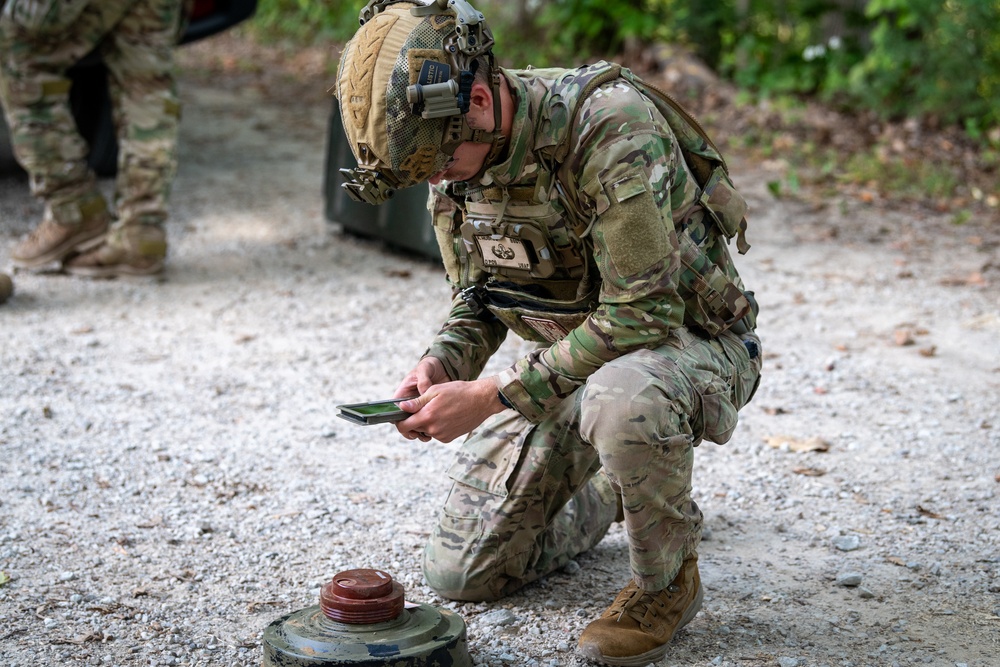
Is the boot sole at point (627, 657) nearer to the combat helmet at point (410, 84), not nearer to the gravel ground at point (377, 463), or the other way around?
the gravel ground at point (377, 463)

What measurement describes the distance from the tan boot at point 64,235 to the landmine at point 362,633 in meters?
3.49

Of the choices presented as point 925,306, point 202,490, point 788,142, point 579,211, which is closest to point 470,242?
point 579,211

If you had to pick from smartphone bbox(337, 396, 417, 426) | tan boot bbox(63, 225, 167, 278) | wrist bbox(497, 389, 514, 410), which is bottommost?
tan boot bbox(63, 225, 167, 278)

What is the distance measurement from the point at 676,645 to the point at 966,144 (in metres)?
5.95

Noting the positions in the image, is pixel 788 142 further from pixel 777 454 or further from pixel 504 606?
pixel 504 606

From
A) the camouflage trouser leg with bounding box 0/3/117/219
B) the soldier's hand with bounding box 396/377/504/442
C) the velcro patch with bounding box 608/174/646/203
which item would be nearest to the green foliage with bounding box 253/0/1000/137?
the camouflage trouser leg with bounding box 0/3/117/219

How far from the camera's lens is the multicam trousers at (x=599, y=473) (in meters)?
2.29

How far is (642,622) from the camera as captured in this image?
2455 mm

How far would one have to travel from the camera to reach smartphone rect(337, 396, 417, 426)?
2301 mm

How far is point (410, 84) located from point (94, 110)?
4.82m

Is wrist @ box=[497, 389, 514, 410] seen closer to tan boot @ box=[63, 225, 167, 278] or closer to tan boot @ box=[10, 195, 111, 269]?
tan boot @ box=[63, 225, 167, 278]

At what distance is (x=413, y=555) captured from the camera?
117 inches

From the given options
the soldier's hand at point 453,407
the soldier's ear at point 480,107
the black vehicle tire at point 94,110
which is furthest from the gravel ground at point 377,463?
the soldier's ear at point 480,107

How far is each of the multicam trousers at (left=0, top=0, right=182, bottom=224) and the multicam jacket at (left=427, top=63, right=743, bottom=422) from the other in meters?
2.99
